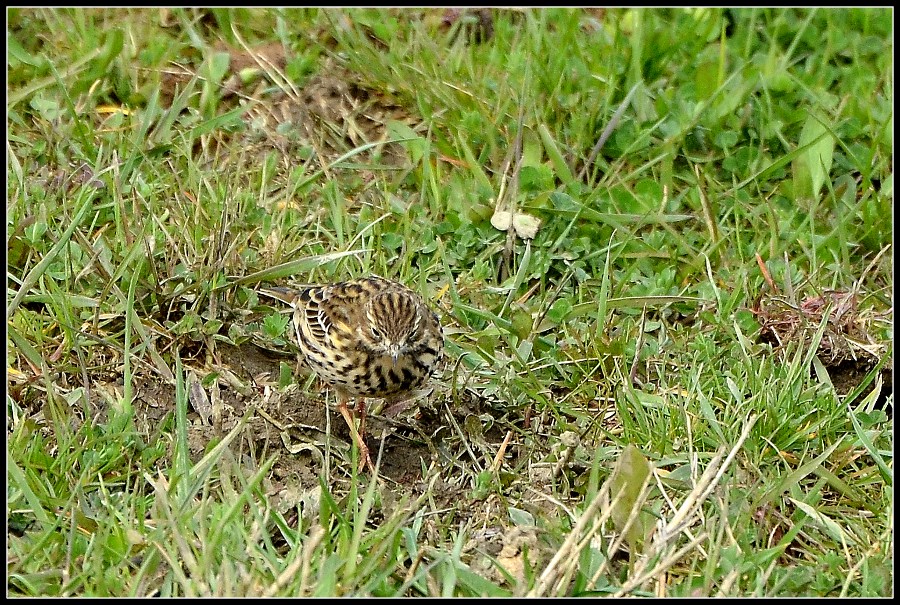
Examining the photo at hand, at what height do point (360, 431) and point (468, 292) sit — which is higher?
point (468, 292)

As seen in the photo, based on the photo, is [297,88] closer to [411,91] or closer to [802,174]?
[411,91]

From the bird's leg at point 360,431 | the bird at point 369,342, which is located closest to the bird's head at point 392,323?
the bird at point 369,342

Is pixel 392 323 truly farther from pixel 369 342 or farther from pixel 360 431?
pixel 360 431

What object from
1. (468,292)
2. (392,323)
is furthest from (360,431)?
(468,292)

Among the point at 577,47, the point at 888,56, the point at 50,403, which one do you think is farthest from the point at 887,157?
the point at 50,403

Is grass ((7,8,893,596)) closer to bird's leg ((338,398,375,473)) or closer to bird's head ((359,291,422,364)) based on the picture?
bird's leg ((338,398,375,473))

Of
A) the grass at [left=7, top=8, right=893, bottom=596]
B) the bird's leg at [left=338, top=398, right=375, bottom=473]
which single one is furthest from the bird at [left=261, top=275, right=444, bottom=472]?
the grass at [left=7, top=8, right=893, bottom=596]

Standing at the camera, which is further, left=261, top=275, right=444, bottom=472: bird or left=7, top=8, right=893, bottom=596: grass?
left=261, top=275, right=444, bottom=472: bird

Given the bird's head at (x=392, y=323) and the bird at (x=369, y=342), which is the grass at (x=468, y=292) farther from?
the bird's head at (x=392, y=323)
